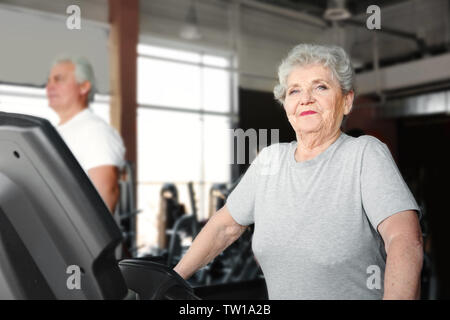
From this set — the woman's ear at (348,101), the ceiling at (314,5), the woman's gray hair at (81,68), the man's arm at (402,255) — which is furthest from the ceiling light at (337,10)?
the man's arm at (402,255)

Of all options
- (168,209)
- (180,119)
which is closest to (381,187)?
(168,209)

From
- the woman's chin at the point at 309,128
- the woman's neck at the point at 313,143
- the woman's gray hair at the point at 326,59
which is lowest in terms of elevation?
the woman's neck at the point at 313,143

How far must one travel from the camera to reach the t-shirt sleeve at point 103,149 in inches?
69.2

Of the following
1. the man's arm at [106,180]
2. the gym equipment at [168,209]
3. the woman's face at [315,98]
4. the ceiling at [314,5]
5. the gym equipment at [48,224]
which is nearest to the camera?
the gym equipment at [48,224]

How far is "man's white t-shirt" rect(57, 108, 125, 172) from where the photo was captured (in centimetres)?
176

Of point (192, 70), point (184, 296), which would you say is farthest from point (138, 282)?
point (192, 70)

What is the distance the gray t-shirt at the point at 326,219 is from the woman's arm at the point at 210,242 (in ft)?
0.09

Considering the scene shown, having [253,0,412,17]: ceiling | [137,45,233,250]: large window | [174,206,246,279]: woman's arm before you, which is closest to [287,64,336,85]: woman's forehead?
[174,206,246,279]: woman's arm

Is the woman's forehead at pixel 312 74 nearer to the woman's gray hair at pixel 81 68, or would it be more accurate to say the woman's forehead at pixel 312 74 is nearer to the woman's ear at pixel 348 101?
the woman's ear at pixel 348 101

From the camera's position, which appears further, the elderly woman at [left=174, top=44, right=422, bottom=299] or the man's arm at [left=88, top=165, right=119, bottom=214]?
the man's arm at [left=88, top=165, right=119, bottom=214]

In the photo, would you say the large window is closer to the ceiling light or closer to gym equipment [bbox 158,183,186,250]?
gym equipment [bbox 158,183,186,250]

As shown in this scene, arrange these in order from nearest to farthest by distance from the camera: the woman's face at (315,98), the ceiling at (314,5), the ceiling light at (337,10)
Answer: the woman's face at (315,98), the ceiling light at (337,10), the ceiling at (314,5)

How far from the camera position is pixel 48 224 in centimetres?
49

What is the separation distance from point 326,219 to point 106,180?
3.02ft
